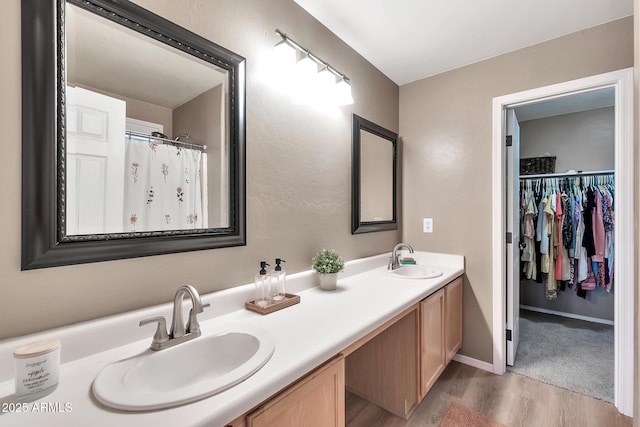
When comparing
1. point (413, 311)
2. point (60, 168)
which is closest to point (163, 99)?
point (60, 168)

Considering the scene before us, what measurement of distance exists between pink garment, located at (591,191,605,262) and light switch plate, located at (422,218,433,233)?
1804mm

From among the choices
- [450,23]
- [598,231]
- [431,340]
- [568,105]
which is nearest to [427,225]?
[431,340]

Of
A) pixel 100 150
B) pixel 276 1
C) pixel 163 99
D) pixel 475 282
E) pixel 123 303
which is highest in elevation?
pixel 276 1

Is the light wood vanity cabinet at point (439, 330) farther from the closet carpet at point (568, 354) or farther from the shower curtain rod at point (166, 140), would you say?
the shower curtain rod at point (166, 140)

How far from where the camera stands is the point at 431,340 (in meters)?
1.73

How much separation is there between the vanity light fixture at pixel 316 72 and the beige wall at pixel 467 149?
0.89 meters

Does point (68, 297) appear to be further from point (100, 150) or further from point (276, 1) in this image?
point (276, 1)

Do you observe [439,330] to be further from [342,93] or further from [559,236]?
[559,236]

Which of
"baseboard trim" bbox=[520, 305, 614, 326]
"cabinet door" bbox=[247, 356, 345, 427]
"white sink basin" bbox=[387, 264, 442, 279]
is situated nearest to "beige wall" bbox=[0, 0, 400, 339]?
"white sink basin" bbox=[387, 264, 442, 279]

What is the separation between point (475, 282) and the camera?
7.27 ft

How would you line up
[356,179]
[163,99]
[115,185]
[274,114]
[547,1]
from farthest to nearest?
[356,179]
[547,1]
[274,114]
[163,99]
[115,185]

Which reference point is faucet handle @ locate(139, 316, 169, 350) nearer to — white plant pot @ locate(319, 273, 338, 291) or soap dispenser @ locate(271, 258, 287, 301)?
soap dispenser @ locate(271, 258, 287, 301)

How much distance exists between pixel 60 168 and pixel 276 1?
4.15ft

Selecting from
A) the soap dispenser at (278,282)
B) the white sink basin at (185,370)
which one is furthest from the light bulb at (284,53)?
the white sink basin at (185,370)
